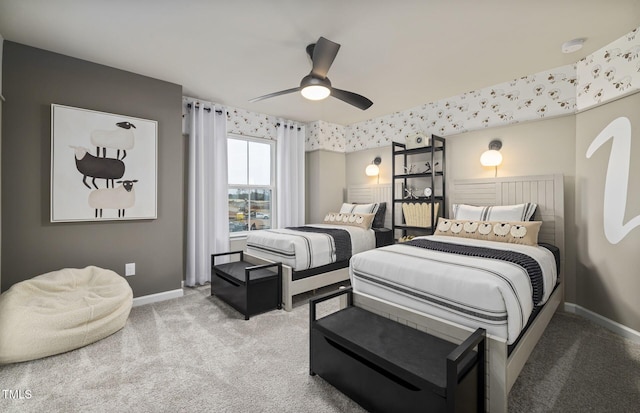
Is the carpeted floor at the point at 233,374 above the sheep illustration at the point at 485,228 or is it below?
below

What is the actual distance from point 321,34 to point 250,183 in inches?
108

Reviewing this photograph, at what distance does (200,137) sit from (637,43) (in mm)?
4528

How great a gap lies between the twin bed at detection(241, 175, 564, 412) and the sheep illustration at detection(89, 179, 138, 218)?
1.93m

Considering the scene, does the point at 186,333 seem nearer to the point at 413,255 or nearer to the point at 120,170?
the point at 120,170

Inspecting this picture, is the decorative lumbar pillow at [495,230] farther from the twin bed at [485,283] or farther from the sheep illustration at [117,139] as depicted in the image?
the sheep illustration at [117,139]

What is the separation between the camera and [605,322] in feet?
8.72

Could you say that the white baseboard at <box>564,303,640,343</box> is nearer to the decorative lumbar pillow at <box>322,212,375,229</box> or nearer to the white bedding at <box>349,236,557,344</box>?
the white bedding at <box>349,236,557,344</box>

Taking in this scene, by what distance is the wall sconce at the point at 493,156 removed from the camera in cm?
347

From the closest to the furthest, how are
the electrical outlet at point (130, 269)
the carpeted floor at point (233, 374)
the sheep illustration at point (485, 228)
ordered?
the carpeted floor at point (233, 374), the sheep illustration at point (485, 228), the electrical outlet at point (130, 269)

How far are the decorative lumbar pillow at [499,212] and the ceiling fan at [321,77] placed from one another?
174cm

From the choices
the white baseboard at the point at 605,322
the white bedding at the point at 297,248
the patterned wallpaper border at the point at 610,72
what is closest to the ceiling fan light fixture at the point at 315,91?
the white bedding at the point at 297,248

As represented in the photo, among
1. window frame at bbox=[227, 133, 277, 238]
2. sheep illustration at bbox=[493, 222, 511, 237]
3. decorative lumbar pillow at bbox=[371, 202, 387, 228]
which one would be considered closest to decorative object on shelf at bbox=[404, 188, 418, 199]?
decorative lumbar pillow at bbox=[371, 202, 387, 228]

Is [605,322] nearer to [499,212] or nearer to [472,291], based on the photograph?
[499,212]

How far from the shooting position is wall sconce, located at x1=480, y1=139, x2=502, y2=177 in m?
A: 3.47
